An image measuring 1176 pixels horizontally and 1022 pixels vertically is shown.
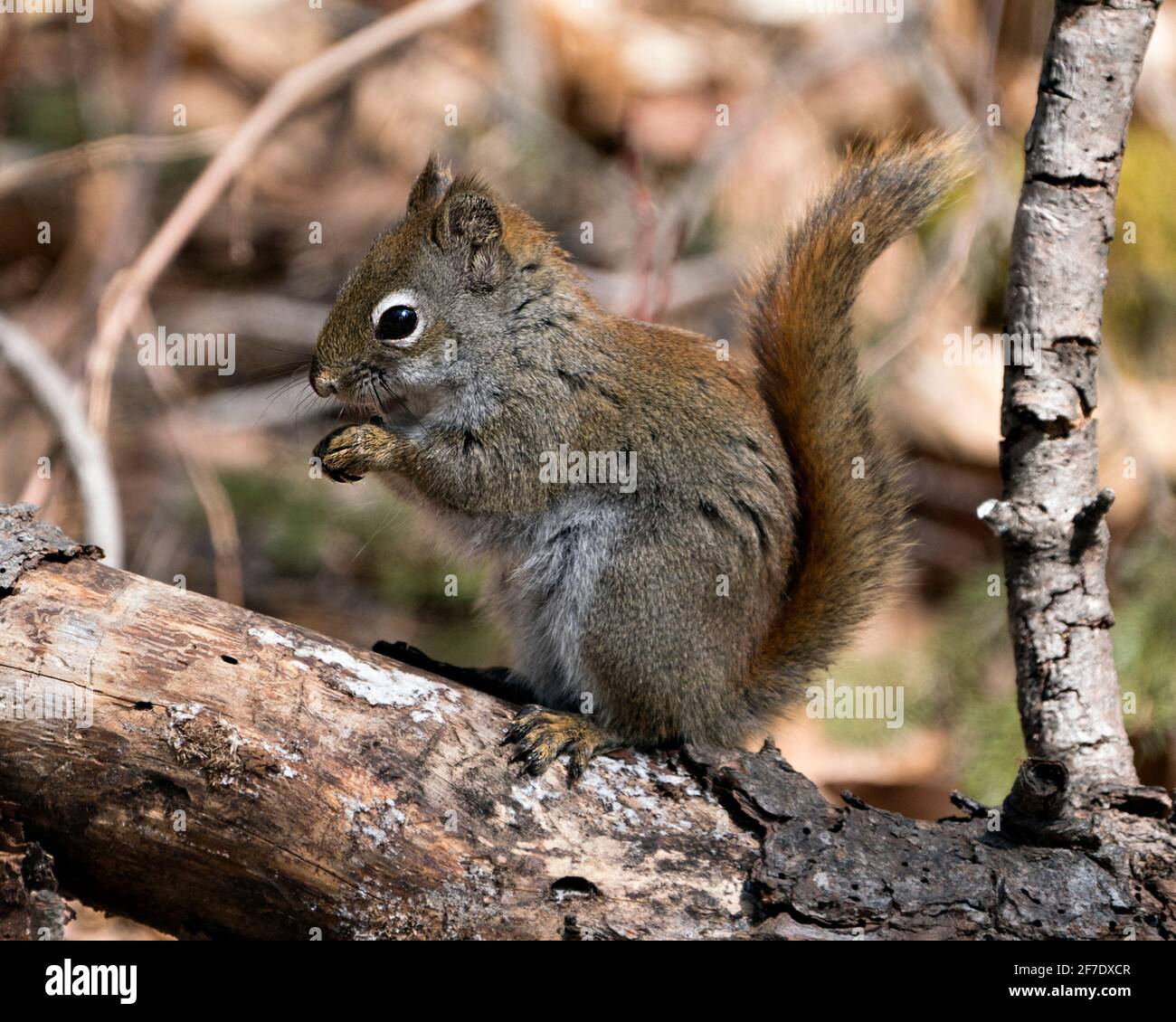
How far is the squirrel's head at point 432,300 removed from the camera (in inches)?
86.1

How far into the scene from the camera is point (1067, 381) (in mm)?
1959

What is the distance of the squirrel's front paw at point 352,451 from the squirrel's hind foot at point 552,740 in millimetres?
538

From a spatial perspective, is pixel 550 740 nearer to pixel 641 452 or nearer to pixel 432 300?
pixel 641 452

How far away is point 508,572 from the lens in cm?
225

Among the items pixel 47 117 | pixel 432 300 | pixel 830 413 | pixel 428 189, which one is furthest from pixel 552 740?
pixel 47 117

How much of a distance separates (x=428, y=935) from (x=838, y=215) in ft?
4.42

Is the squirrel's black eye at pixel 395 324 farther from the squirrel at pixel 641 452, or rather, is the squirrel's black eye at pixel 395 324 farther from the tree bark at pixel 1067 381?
the tree bark at pixel 1067 381

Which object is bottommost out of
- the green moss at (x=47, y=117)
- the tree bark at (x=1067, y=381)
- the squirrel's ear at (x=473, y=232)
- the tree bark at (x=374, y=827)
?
the tree bark at (x=374, y=827)

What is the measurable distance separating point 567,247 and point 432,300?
2.74 meters

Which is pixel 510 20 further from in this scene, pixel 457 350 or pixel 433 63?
pixel 457 350


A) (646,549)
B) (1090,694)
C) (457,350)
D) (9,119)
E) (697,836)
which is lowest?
(697,836)

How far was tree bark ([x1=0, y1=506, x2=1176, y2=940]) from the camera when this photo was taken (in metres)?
1.62

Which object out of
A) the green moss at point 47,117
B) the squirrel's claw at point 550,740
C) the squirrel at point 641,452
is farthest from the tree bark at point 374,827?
the green moss at point 47,117

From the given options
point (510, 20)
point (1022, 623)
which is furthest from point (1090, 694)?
point (510, 20)
